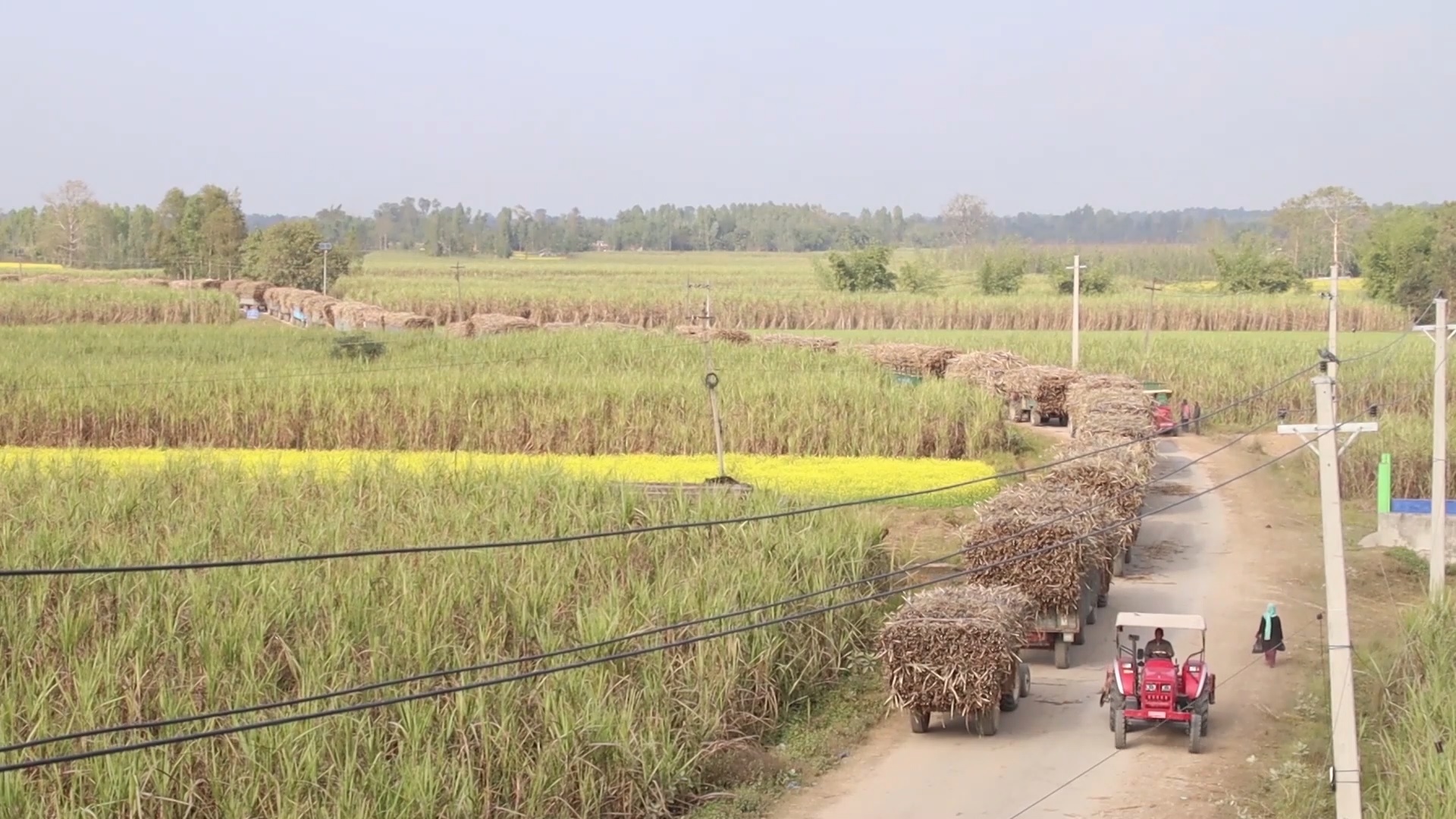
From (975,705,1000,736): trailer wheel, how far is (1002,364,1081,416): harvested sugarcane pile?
2128 centimetres

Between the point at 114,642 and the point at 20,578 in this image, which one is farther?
the point at 20,578

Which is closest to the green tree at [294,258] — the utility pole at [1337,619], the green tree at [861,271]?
the green tree at [861,271]

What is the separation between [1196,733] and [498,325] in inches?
1607

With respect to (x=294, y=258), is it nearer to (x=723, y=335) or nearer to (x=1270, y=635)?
(x=723, y=335)

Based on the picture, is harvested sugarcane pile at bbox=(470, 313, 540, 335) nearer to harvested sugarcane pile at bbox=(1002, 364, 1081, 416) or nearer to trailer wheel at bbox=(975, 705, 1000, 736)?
harvested sugarcane pile at bbox=(1002, 364, 1081, 416)

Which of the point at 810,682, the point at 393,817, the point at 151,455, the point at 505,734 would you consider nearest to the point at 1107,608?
the point at 810,682

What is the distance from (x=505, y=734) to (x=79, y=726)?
2931mm

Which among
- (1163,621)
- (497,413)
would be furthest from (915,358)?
(1163,621)

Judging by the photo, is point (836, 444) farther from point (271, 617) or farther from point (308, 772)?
point (308, 772)

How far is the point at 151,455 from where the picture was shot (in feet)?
88.9

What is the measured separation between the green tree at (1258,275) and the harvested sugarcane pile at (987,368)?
142 ft

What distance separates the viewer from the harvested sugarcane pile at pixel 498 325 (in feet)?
171

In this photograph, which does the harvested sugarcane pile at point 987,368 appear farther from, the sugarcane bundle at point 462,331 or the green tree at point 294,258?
the green tree at point 294,258

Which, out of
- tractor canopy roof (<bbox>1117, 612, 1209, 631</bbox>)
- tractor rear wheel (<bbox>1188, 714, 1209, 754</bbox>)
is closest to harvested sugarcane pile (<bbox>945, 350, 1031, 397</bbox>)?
tractor canopy roof (<bbox>1117, 612, 1209, 631</bbox>)
